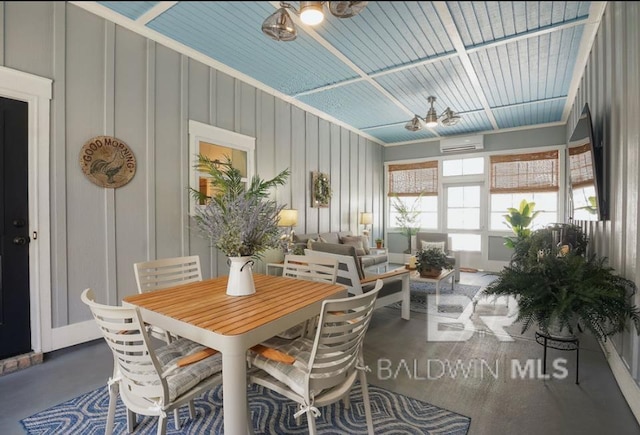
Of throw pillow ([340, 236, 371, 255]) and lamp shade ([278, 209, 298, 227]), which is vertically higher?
lamp shade ([278, 209, 298, 227])

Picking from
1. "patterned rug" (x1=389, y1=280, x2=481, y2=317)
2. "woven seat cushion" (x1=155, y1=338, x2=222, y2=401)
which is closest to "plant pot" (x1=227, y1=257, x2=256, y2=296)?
"woven seat cushion" (x1=155, y1=338, x2=222, y2=401)

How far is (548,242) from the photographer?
11.7ft

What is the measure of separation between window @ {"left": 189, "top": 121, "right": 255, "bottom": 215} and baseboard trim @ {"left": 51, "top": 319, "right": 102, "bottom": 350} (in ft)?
4.58

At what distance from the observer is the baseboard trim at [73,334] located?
2.58 m

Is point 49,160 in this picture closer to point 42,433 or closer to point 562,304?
point 42,433

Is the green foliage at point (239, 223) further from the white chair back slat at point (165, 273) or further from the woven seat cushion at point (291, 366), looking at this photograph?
the white chair back slat at point (165, 273)

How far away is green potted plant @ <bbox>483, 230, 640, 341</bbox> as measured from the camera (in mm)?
1885

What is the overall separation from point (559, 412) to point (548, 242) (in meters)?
2.23

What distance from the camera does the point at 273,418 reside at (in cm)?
185

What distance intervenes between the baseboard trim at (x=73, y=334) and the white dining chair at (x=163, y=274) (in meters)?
0.90

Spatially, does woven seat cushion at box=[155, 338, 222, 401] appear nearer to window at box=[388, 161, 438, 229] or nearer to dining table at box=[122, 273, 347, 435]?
dining table at box=[122, 273, 347, 435]

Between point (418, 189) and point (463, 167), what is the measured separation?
1.05m

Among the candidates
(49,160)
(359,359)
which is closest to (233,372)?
(359,359)

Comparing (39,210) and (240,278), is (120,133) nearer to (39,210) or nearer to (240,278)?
(39,210)
